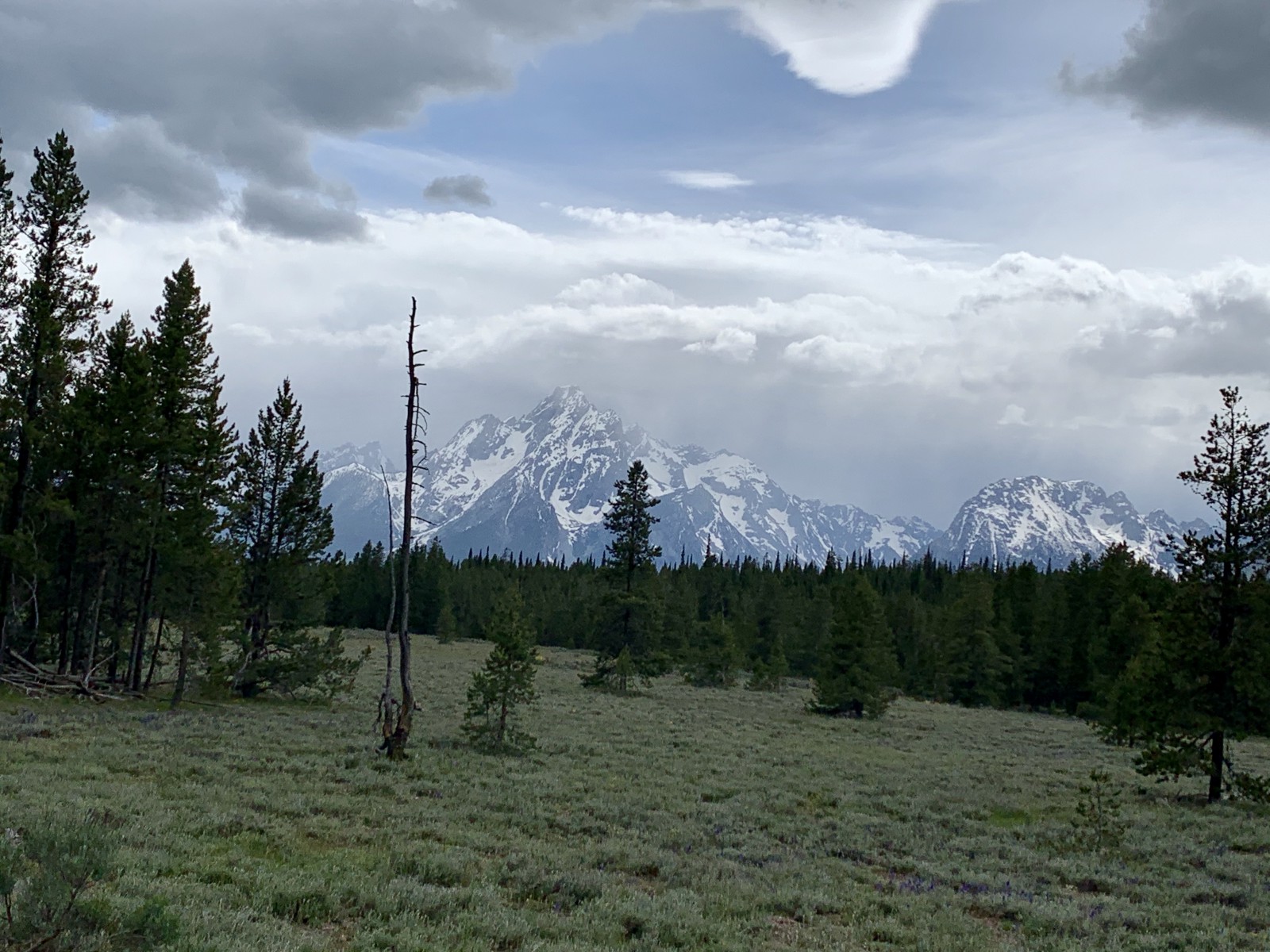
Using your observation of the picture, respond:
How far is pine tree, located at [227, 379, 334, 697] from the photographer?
31641mm

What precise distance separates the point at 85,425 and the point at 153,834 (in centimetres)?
1943

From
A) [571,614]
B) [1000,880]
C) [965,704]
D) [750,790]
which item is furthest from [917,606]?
[1000,880]

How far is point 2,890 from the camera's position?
225 inches

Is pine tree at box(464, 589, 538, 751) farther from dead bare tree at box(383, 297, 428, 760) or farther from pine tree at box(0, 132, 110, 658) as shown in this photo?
pine tree at box(0, 132, 110, 658)

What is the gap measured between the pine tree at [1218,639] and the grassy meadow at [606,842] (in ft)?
5.90

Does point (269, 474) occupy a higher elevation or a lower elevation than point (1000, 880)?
Answer: higher

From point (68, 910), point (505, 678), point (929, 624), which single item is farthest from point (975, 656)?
point (68, 910)

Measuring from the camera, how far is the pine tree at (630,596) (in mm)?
48281

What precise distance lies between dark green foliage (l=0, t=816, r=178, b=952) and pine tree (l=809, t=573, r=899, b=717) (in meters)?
39.3

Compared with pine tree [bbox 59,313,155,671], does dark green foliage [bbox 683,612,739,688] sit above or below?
below

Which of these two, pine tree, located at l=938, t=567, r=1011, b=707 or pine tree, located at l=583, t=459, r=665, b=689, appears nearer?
pine tree, located at l=583, t=459, r=665, b=689

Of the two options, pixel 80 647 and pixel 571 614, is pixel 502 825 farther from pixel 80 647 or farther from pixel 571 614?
pixel 571 614

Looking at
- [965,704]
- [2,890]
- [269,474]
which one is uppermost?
[269,474]

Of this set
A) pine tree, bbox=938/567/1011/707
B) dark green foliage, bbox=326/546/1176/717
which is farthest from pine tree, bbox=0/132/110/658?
pine tree, bbox=938/567/1011/707
